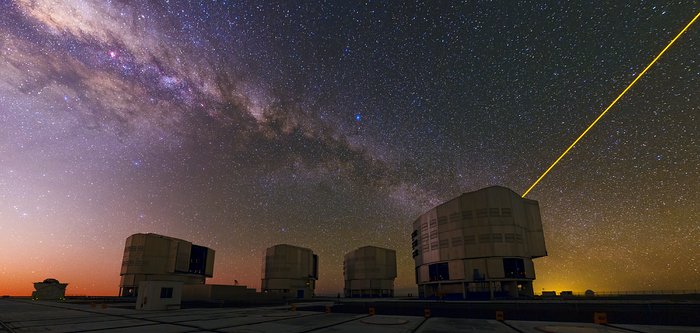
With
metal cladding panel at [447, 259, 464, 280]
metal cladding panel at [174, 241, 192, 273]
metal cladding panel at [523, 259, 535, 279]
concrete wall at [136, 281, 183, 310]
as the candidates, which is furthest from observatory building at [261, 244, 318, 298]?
concrete wall at [136, 281, 183, 310]

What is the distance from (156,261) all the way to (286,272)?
144 ft

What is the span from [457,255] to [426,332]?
66.9 m

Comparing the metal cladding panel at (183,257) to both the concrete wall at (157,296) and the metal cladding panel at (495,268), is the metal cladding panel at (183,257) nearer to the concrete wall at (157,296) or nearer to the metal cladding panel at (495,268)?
the concrete wall at (157,296)

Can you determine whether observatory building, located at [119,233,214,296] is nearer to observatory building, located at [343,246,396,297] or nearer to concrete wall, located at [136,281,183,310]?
observatory building, located at [343,246,396,297]

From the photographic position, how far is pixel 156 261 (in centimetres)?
10125

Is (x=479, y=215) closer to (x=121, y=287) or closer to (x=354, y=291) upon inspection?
(x=354, y=291)

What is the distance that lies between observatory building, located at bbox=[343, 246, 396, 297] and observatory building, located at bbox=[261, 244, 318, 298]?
19841 mm

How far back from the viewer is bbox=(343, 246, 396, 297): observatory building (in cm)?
13388

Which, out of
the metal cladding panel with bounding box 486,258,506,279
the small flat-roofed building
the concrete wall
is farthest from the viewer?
the small flat-roofed building

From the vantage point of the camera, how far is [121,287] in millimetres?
97500

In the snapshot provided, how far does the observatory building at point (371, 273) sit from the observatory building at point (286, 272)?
19.8m

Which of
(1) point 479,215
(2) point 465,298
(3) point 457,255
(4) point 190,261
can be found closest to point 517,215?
(1) point 479,215

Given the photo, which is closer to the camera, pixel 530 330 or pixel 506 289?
pixel 530 330

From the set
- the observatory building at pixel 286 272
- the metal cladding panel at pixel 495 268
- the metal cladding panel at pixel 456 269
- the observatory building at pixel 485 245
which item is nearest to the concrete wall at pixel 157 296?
the metal cladding panel at pixel 456 269
